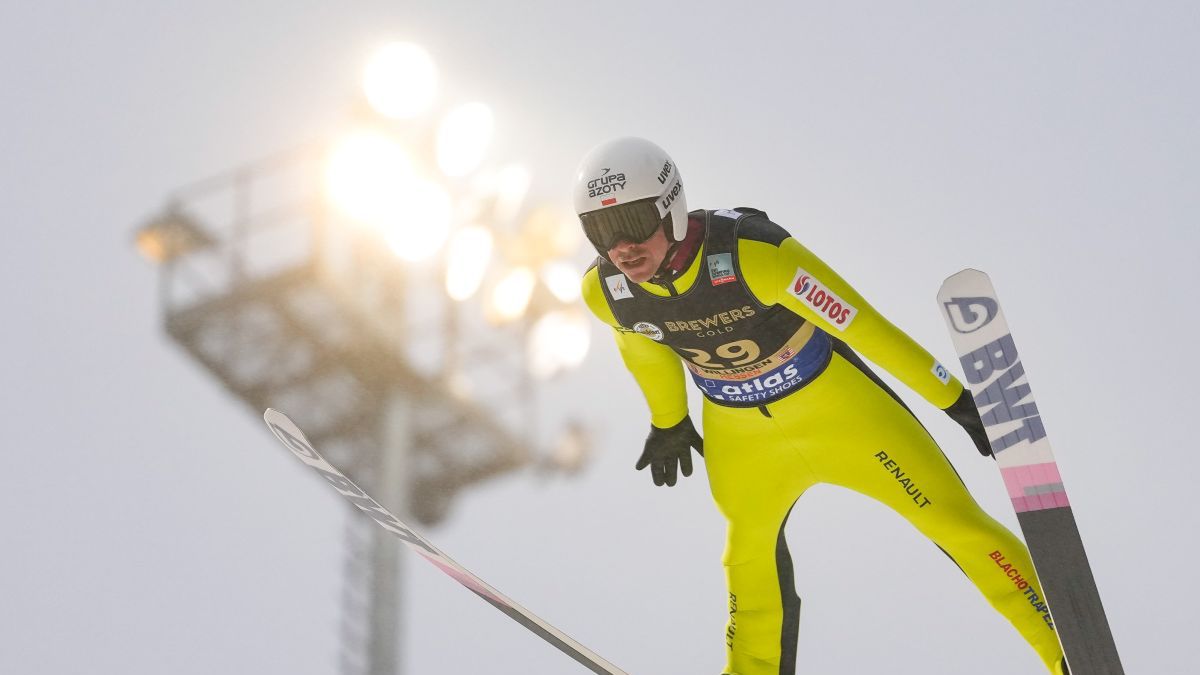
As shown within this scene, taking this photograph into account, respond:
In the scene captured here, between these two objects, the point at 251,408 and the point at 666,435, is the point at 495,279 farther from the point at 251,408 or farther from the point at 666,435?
the point at 666,435

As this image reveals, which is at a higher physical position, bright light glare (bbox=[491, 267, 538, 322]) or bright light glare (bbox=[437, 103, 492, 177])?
bright light glare (bbox=[437, 103, 492, 177])

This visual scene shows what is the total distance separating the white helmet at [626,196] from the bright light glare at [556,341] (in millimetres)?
17249

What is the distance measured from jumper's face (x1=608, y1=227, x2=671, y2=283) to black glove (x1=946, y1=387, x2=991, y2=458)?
98cm

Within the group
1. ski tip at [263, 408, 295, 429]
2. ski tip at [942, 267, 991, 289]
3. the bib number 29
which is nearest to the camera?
ski tip at [942, 267, 991, 289]

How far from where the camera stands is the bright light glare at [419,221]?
2009 centimetres

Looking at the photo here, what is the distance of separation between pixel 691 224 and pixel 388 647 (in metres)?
16.8

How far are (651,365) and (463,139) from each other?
17.1 m

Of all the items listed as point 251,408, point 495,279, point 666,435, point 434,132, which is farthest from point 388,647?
point 666,435

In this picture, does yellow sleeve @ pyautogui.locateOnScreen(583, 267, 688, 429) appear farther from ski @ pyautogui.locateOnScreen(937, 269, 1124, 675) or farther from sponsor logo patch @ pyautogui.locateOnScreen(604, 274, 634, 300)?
ski @ pyautogui.locateOnScreen(937, 269, 1124, 675)

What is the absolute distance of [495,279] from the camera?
20.8 m

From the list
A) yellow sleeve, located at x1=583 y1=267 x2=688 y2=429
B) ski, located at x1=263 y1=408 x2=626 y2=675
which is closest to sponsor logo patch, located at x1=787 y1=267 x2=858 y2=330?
yellow sleeve, located at x1=583 y1=267 x2=688 y2=429

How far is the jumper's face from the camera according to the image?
12.2 ft

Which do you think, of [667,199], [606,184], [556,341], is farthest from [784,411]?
[556,341]

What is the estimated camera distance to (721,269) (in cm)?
377
